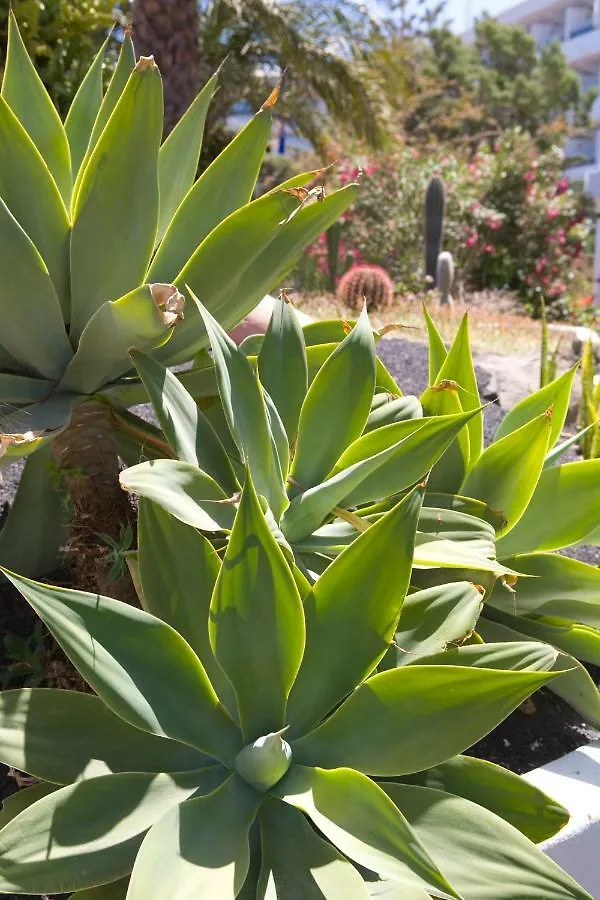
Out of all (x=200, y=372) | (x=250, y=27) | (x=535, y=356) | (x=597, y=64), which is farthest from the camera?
(x=597, y=64)

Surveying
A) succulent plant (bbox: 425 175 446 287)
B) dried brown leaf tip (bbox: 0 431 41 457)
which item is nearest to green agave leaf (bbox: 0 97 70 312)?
dried brown leaf tip (bbox: 0 431 41 457)

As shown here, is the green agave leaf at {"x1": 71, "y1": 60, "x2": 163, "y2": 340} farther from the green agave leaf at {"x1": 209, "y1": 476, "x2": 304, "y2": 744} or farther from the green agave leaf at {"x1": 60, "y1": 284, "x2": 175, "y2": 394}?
the green agave leaf at {"x1": 209, "y1": 476, "x2": 304, "y2": 744}

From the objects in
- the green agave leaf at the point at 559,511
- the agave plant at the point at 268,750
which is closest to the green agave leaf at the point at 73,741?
the agave plant at the point at 268,750

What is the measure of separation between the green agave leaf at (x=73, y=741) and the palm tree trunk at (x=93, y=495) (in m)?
0.40

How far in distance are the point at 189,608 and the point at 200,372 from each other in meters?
0.56

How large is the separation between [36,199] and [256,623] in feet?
2.78

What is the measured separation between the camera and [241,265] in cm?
161

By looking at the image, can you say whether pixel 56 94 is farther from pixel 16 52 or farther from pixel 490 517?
pixel 490 517

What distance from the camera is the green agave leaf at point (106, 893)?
1302mm

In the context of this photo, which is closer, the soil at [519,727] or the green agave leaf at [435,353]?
the soil at [519,727]

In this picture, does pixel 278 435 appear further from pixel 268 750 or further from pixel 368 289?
pixel 368 289

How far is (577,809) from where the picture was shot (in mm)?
1723

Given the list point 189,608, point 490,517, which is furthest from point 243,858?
point 490,517

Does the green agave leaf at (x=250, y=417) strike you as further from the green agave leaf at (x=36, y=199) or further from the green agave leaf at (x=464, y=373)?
the green agave leaf at (x=464, y=373)
